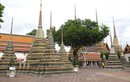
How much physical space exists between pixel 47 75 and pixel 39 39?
5.96 metres

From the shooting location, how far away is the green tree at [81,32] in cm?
3834

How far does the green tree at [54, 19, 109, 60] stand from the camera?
38.3 metres

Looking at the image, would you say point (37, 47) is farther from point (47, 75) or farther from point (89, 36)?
point (89, 36)

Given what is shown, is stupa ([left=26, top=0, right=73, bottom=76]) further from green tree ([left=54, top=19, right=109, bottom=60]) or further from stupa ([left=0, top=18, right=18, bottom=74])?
green tree ([left=54, top=19, right=109, bottom=60])

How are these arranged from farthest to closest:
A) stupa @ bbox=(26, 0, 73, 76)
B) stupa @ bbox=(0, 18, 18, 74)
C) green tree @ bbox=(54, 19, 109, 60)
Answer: green tree @ bbox=(54, 19, 109, 60) < stupa @ bbox=(0, 18, 18, 74) < stupa @ bbox=(26, 0, 73, 76)

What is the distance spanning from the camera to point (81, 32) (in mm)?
38219

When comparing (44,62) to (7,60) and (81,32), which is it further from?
(81,32)

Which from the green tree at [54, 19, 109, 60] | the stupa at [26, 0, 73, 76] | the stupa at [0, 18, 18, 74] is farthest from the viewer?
the green tree at [54, 19, 109, 60]

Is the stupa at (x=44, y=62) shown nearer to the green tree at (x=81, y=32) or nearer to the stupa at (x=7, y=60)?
the stupa at (x=7, y=60)

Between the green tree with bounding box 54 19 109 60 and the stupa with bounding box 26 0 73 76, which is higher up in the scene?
the green tree with bounding box 54 19 109 60

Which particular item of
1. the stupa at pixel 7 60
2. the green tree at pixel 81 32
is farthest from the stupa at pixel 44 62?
the green tree at pixel 81 32

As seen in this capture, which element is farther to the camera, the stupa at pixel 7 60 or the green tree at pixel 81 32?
the green tree at pixel 81 32

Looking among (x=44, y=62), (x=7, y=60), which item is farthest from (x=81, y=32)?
(x=44, y=62)

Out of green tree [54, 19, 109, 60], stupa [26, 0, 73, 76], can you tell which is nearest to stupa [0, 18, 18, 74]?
stupa [26, 0, 73, 76]
